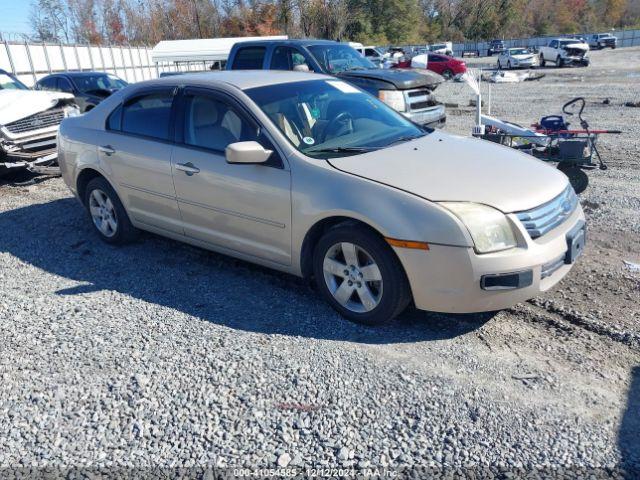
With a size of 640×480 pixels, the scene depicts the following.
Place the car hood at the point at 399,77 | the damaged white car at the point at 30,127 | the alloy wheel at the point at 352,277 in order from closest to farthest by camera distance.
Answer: the alloy wheel at the point at 352,277, the damaged white car at the point at 30,127, the car hood at the point at 399,77

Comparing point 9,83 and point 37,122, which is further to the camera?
point 9,83

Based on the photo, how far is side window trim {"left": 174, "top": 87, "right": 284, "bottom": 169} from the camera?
425cm

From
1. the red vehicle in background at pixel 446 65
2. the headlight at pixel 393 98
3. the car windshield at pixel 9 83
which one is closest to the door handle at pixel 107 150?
the headlight at pixel 393 98

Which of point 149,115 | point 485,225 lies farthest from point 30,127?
point 485,225

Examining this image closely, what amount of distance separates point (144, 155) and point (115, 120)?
29.3 inches

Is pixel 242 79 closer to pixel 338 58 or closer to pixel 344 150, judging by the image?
pixel 344 150

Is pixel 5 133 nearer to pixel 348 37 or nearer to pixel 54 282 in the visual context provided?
pixel 54 282

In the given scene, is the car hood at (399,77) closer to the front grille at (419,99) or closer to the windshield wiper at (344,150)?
the front grille at (419,99)

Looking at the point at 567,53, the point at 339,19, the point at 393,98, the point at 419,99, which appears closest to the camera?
the point at 393,98

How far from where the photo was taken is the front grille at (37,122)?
8.78m

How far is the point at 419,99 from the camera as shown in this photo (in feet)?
32.1

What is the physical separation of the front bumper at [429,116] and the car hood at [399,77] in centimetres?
43

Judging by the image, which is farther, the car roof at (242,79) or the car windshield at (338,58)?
the car windshield at (338,58)

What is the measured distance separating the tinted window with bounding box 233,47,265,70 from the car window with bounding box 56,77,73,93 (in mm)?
6875
